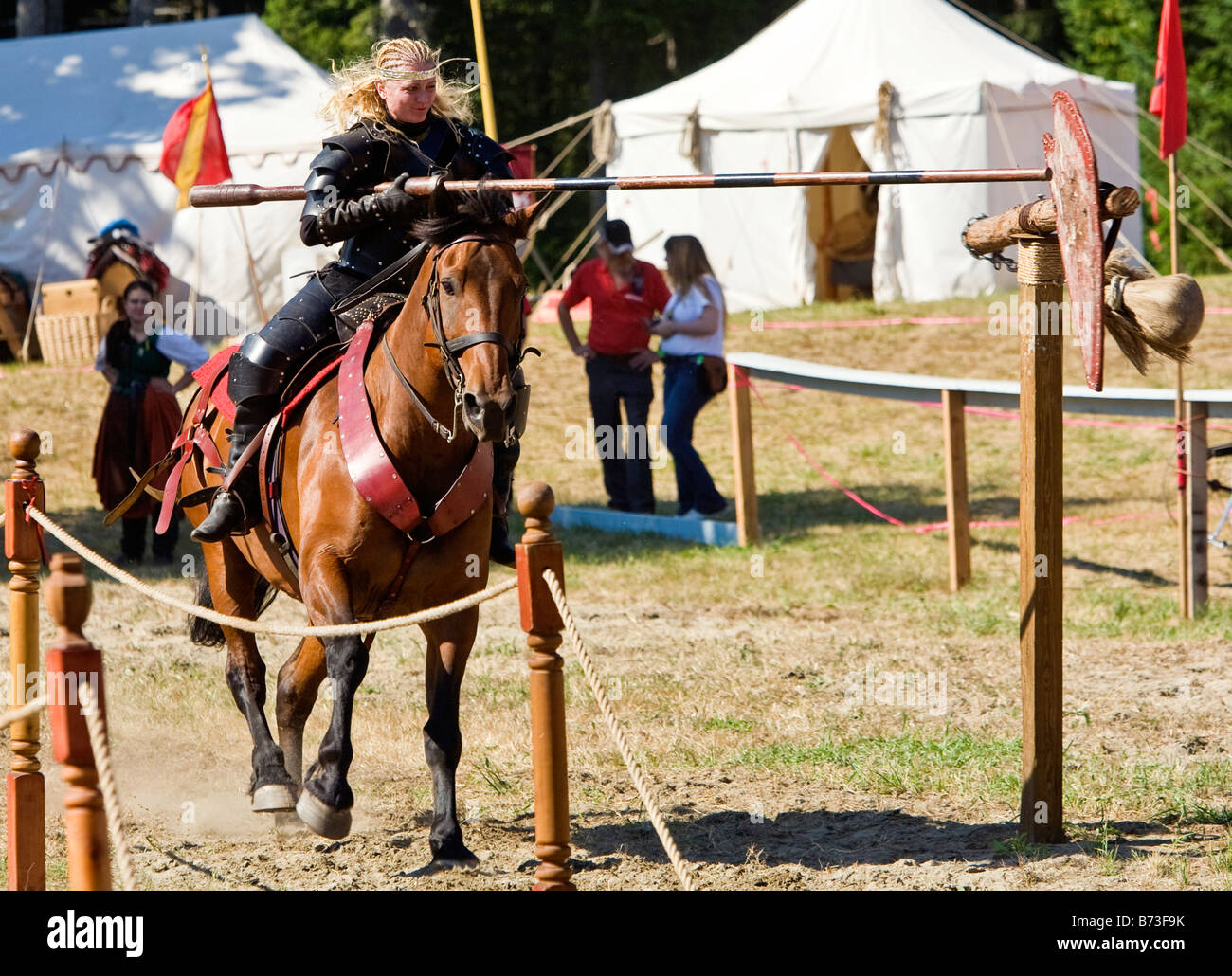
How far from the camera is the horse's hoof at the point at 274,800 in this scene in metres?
5.21

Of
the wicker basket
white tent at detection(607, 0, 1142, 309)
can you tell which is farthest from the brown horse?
white tent at detection(607, 0, 1142, 309)

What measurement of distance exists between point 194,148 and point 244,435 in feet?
32.0

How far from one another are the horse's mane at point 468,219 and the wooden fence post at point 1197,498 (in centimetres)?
491

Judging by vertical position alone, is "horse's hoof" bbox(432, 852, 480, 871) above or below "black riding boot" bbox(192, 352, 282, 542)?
below

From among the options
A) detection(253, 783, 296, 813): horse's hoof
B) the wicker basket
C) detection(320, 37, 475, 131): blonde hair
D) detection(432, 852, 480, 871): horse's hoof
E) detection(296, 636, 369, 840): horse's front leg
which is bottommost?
detection(432, 852, 480, 871): horse's hoof

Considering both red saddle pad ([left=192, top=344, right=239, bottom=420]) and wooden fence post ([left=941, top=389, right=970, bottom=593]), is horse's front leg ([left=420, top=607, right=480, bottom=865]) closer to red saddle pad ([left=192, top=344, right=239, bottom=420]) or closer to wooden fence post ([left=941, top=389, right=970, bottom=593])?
red saddle pad ([left=192, top=344, right=239, bottom=420])

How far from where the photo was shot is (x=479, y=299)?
168 inches

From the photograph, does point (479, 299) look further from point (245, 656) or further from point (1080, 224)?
point (245, 656)

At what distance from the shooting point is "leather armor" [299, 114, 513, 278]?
4.69m

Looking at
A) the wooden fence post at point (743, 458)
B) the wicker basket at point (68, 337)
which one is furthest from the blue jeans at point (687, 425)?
the wicker basket at point (68, 337)

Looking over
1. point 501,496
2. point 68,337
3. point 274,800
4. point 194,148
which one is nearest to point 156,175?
point 68,337

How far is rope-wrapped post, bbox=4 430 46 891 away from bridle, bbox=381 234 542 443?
143 centimetres

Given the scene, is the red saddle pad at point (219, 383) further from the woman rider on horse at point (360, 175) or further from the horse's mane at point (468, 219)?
the horse's mane at point (468, 219)

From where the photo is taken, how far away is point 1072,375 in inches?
639
